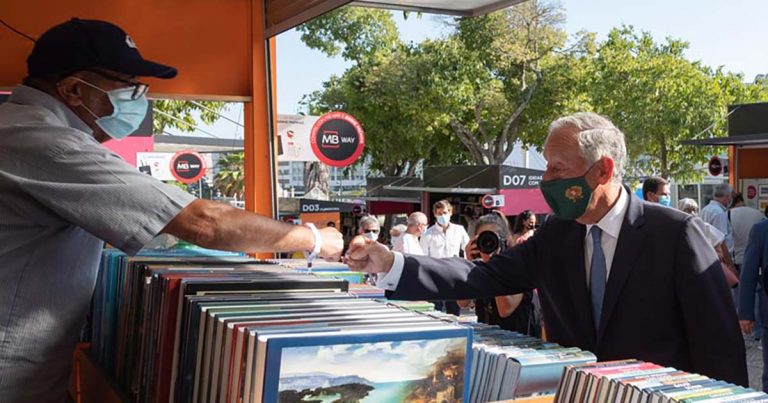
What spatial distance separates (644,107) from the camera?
100.0 feet

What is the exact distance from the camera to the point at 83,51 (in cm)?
197

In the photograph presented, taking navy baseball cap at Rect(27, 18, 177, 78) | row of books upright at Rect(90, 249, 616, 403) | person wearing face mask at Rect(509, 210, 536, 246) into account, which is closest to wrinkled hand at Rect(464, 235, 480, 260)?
row of books upright at Rect(90, 249, 616, 403)

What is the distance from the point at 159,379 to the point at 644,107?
101 ft

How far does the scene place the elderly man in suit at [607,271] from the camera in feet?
8.11

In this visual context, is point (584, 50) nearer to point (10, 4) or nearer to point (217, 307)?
point (10, 4)

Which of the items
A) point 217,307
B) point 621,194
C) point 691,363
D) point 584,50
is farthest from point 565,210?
point 584,50

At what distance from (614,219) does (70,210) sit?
1780 mm

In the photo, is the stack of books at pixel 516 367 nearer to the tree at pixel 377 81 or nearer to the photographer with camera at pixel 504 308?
the photographer with camera at pixel 504 308

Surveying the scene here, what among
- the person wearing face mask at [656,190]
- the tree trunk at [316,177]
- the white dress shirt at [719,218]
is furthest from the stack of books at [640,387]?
the tree trunk at [316,177]

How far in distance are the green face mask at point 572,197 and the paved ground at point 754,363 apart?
6.49m

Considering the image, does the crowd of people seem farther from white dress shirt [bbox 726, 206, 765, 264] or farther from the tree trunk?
the tree trunk

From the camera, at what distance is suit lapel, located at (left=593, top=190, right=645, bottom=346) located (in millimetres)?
2508

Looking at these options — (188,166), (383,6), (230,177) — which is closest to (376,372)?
(383,6)

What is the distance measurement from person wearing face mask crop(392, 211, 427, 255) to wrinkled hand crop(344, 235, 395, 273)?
9.14 metres
